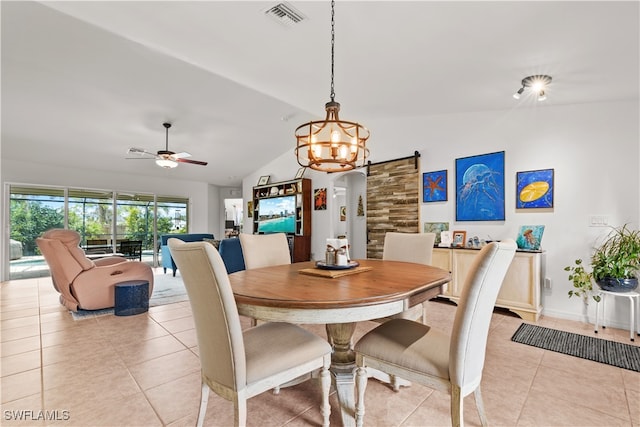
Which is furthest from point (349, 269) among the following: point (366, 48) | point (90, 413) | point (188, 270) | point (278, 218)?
point (278, 218)

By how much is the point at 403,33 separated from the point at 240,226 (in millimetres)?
8101

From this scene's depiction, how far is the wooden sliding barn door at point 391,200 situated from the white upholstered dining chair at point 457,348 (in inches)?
130

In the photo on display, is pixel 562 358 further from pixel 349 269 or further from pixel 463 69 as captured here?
pixel 463 69

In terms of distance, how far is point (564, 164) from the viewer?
11.3ft

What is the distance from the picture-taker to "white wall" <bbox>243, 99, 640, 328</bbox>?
3119mm

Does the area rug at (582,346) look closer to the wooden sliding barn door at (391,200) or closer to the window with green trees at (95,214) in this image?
the wooden sliding barn door at (391,200)

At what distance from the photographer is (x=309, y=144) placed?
204 cm

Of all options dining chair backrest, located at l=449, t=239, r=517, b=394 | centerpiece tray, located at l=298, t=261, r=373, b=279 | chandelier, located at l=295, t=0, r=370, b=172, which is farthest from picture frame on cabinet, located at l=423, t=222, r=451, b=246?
dining chair backrest, located at l=449, t=239, r=517, b=394

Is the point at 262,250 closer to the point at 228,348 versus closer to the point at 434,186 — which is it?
the point at 228,348

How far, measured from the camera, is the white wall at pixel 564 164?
3.12 meters

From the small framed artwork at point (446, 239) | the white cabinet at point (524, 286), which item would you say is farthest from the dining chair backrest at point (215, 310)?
the small framed artwork at point (446, 239)

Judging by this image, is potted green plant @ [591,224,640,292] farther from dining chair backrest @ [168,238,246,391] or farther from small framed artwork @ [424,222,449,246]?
dining chair backrest @ [168,238,246,391]

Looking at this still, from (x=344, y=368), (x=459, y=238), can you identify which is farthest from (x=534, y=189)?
(x=344, y=368)

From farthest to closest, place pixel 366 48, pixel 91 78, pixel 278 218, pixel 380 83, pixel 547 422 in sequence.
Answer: pixel 278 218 < pixel 91 78 < pixel 380 83 < pixel 366 48 < pixel 547 422
